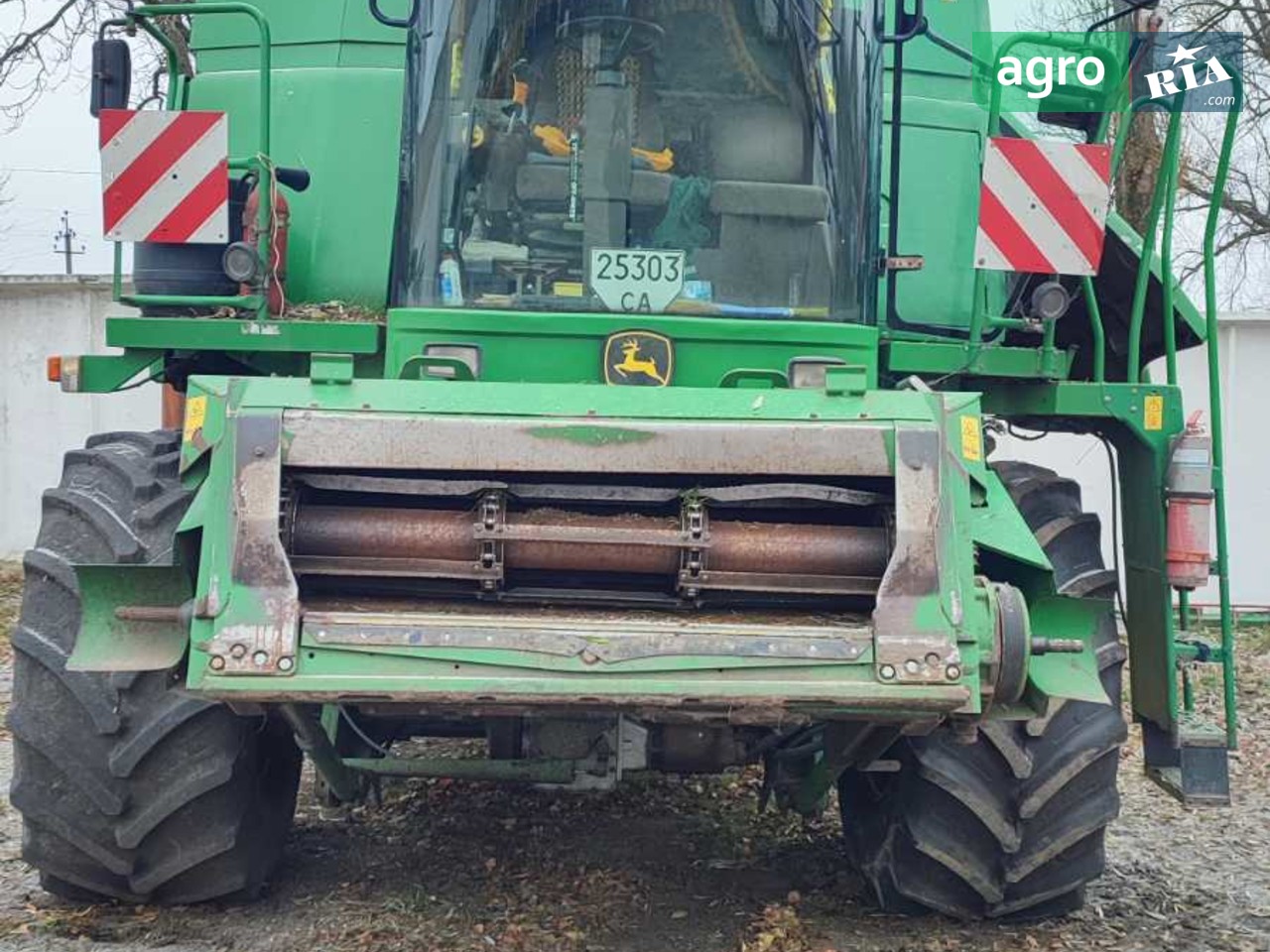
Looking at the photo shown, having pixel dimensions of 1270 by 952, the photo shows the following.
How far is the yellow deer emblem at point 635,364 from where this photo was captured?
4824mm

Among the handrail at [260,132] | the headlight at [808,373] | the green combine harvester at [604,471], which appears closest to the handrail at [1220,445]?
the green combine harvester at [604,471]

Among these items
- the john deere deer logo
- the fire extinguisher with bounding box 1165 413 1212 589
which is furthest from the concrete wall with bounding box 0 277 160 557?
the fire extinguisher with bounding box 1165 413 1212 589

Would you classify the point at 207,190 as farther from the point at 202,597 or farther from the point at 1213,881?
the point at 1213,881

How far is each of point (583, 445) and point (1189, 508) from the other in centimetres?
216

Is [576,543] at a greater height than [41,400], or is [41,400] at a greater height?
[41,400]

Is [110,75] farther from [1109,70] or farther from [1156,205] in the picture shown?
[1156,205]

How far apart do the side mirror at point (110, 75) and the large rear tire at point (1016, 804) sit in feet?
10.4

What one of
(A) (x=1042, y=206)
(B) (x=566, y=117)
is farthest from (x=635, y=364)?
(A) (x=1042, y=206)

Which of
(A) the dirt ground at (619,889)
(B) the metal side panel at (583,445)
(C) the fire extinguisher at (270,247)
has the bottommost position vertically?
(A) the dirt ground at (619,889)

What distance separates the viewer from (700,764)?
4695mm

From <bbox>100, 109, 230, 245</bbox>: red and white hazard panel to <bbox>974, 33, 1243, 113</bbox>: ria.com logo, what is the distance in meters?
2.38

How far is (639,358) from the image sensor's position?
483 cm

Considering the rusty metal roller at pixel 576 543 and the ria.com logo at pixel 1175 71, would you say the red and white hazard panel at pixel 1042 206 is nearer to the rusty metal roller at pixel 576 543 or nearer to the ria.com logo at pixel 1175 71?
the ria.com logo at pixel 1175 71

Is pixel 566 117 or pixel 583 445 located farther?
pixel 566 117
